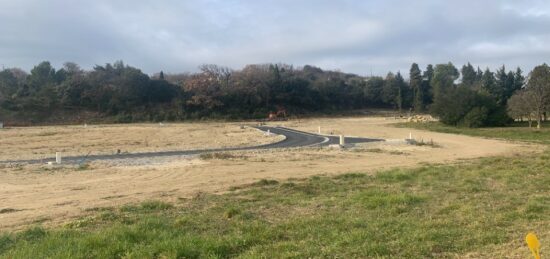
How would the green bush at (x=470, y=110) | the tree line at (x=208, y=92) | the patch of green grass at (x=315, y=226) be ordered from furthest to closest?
the tree line at (x=208, y=92)
the green bush at (x=470, y=110)
the patch of green grass at (x=315, y=226)

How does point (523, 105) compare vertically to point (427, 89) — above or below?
below

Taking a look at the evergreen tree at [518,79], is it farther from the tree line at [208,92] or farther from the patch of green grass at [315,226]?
the patch of green grass at [315,226]

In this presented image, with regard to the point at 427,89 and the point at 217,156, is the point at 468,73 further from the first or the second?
the point at 217,156

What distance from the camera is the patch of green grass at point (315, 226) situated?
20.8ft

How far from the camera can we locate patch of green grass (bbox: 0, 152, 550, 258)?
6340 millimetres

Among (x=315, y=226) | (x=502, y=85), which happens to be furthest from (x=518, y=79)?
(x=315, y=226)

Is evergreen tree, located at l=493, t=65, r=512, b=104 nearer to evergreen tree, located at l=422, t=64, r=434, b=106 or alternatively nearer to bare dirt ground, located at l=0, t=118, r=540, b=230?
evergreen tree, located at l=422, t=64, r=434, b=106

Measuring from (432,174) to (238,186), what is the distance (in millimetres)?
6130

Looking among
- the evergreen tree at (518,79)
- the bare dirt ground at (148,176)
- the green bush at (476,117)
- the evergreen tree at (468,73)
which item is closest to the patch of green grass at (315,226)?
the bare dirt ground at (148,176)

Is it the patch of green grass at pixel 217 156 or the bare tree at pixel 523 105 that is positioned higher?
the bare tree at pixel 523 105

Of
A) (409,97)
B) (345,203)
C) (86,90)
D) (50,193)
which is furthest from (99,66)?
(345,203)

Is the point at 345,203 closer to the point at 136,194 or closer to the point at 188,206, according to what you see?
the point at 188,206

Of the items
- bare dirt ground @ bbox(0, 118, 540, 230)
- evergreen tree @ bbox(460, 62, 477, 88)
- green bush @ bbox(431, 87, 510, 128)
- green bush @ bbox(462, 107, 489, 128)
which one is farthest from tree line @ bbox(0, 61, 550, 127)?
bare dirt ground @ bbox(0, 118, 540, 230)

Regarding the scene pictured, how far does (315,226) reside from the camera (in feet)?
25.6
